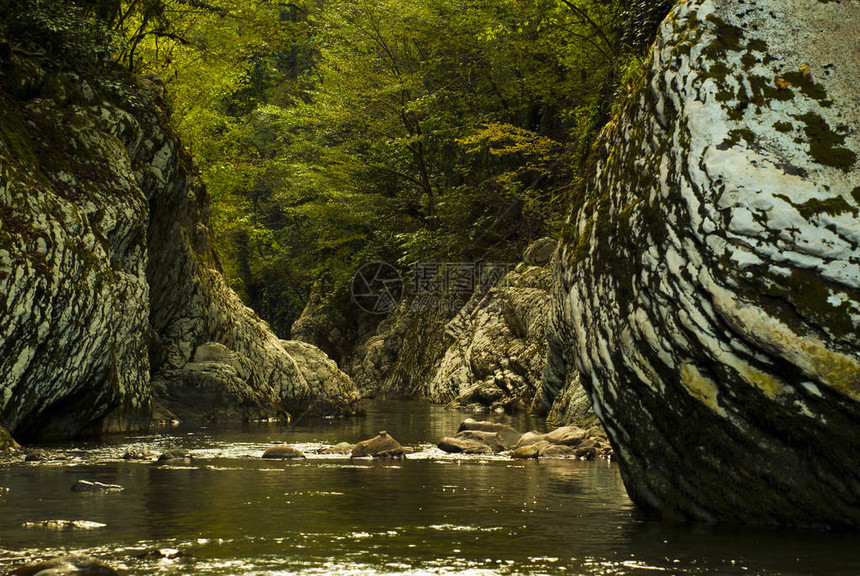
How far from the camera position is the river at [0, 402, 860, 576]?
5352 mm

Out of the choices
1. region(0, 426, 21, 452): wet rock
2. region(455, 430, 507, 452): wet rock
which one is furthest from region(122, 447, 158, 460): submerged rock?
region(455, 430, 507, 452): wet rock

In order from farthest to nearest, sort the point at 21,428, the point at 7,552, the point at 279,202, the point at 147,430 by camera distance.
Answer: the point at 279,202 < the point at 147,430 < the point at 21,428 < the point at 7,552

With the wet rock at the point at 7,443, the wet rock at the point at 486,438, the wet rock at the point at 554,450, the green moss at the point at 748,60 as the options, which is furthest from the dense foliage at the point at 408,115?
the green moss at the point at 748,60

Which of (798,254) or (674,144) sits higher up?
(674,144)

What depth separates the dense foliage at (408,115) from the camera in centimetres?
2461

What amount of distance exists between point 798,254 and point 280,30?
1931 centimetres

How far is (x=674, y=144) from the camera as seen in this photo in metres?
6.83

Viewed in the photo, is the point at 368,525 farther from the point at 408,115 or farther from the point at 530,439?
the point at 408,115

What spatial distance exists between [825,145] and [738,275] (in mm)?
1144

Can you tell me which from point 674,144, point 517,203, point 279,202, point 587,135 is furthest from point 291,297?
point 674,144

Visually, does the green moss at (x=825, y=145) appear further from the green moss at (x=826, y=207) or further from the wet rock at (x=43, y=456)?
the wet rock at (x=43, y=456)

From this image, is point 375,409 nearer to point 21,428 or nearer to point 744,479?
point 21,428

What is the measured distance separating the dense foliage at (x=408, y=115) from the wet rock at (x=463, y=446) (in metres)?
9.87

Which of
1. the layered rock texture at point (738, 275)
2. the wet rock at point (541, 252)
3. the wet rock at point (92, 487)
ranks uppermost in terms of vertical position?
the wet rock at point (541, 252)
